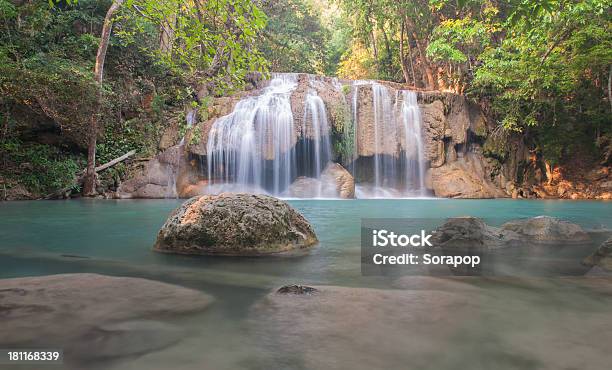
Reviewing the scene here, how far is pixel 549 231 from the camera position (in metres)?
5.18

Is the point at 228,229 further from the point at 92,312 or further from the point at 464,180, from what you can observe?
the point at 464,180

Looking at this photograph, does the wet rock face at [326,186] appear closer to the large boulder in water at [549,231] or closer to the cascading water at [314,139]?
the cascading water at [314,139]

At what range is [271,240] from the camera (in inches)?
172

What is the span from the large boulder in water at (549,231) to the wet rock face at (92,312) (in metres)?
4.28

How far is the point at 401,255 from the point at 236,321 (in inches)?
97.0

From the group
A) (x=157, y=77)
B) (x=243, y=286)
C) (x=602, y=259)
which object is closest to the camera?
(x=243, y=286)

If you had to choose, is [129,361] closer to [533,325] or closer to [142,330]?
[142,330]

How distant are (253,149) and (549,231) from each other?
12.9 m

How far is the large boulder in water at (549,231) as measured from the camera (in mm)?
5084

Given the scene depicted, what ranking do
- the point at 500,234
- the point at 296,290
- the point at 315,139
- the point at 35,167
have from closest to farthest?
1. the point at 296,290
2. the point at 500,234
3. the point at 35,167
4. the point at 315,139

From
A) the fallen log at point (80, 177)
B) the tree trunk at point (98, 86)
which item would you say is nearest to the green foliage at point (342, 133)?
the fallen log at point (80, 177)

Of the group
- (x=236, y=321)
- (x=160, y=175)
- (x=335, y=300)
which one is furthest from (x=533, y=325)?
(x=160, y=175)

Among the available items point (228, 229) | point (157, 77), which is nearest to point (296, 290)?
point (228, 229)

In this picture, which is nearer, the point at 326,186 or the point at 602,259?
the point at 602,259
